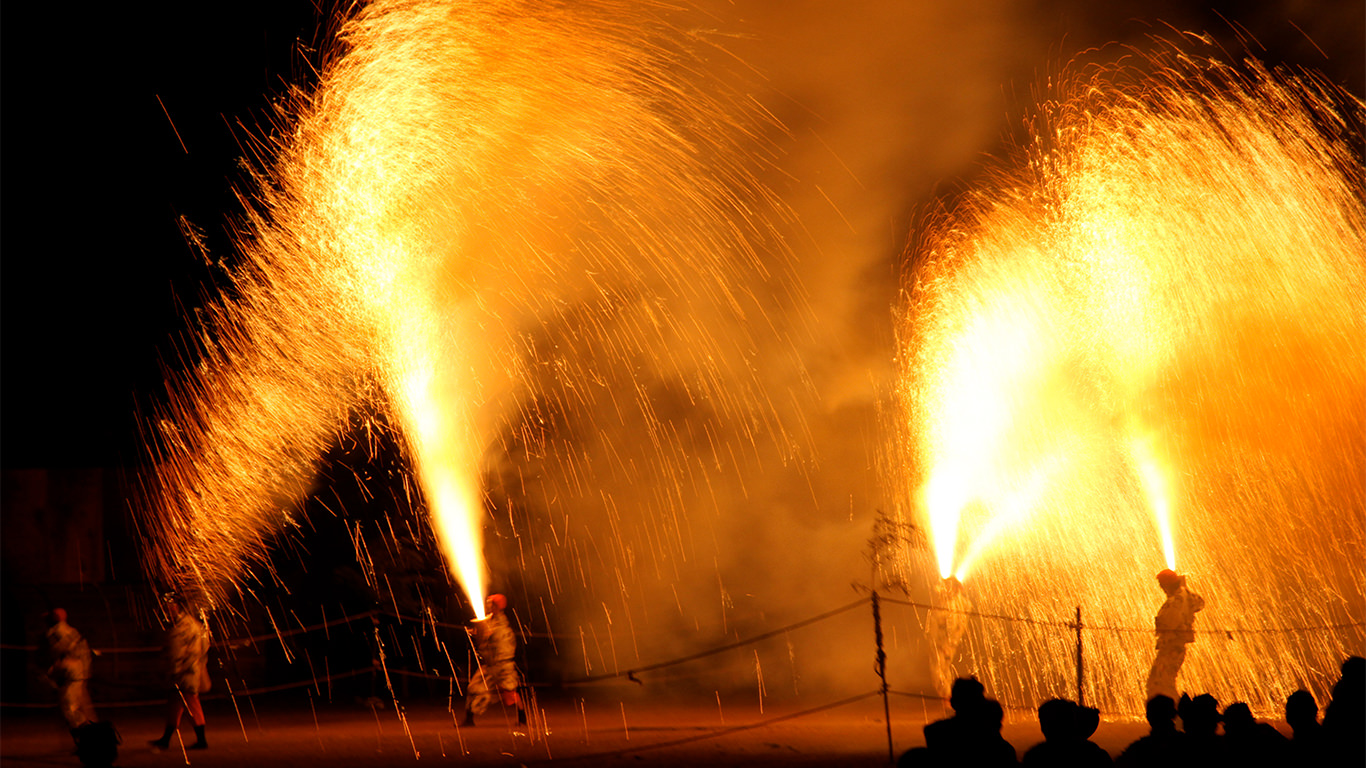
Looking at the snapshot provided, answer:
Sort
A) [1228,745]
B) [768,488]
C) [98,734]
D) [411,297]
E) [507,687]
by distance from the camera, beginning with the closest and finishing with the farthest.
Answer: [98,734] → [1228,745] → [507,687] → [411,297] → [768,488]

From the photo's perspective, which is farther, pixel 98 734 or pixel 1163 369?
pixel 1163 369

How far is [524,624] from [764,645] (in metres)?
3.11

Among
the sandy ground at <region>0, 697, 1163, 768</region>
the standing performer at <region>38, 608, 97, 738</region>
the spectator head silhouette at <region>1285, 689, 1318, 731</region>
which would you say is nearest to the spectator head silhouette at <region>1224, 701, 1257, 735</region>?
the spectator head silhouette at <region>1285, 689, 1318, 731</region>

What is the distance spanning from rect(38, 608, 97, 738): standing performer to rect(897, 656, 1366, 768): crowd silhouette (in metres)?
8.24

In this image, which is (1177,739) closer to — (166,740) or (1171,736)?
(1171,736)

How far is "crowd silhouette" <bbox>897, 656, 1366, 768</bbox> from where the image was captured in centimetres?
333

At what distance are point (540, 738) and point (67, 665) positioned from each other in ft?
13.7

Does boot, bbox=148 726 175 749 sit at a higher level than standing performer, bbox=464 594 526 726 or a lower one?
lower

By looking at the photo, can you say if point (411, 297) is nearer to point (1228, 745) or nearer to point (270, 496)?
point (270, 496)

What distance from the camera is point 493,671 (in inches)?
383

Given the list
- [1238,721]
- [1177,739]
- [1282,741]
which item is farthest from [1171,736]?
[1282,741]

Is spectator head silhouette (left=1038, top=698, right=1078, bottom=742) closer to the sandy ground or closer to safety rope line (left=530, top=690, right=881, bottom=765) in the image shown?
the sandy ground

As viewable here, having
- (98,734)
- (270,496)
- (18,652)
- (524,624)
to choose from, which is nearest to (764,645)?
(524,624)

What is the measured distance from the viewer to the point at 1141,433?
11.6m
